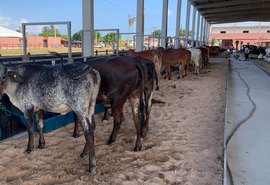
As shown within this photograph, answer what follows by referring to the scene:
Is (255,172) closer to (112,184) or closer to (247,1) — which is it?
(112,184)

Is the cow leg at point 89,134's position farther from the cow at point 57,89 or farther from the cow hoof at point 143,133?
the cow hoof at point 143,133

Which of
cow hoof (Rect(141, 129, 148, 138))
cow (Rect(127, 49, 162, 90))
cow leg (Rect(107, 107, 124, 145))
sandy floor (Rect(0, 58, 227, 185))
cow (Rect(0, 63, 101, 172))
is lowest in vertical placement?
sandy floor (Rect(0, 58, 227, 185))

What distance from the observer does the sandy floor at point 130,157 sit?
8.61 feet

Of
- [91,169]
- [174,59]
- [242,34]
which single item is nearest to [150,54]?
[174,59]

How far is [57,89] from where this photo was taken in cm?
274

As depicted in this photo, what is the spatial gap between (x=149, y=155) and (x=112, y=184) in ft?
2.47

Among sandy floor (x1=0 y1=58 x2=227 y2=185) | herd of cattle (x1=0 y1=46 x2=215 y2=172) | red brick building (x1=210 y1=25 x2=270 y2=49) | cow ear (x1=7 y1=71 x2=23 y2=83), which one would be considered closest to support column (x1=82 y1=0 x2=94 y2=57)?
sandy floor (x1=0 y1=58 x2=227 y2=185)

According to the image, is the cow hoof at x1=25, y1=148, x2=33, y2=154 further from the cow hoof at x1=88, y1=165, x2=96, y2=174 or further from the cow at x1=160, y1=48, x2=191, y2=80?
the cow at x1=160, y1=48, x2=191, y2=80

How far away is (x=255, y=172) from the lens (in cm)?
286

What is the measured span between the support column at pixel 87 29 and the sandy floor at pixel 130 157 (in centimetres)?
182

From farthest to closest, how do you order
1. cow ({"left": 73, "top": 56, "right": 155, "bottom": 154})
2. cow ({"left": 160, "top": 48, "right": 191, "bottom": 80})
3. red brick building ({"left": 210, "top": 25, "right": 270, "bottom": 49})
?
red brick building ({"left": 210, "top": 25, "right": 270, "bottom": 49}) → cow ({"left": 160, "top": 48, "right": 191, "bottom": 80}) → cow ({"left": 73, "top": 56, "right": 155, "bottom": 154})

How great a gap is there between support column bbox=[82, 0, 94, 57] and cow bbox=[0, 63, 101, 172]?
286 centimetres

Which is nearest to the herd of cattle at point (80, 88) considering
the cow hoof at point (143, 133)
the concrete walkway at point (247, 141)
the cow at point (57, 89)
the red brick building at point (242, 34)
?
the cow at point (57, 89)

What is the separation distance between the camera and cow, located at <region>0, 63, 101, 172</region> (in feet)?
8.75
